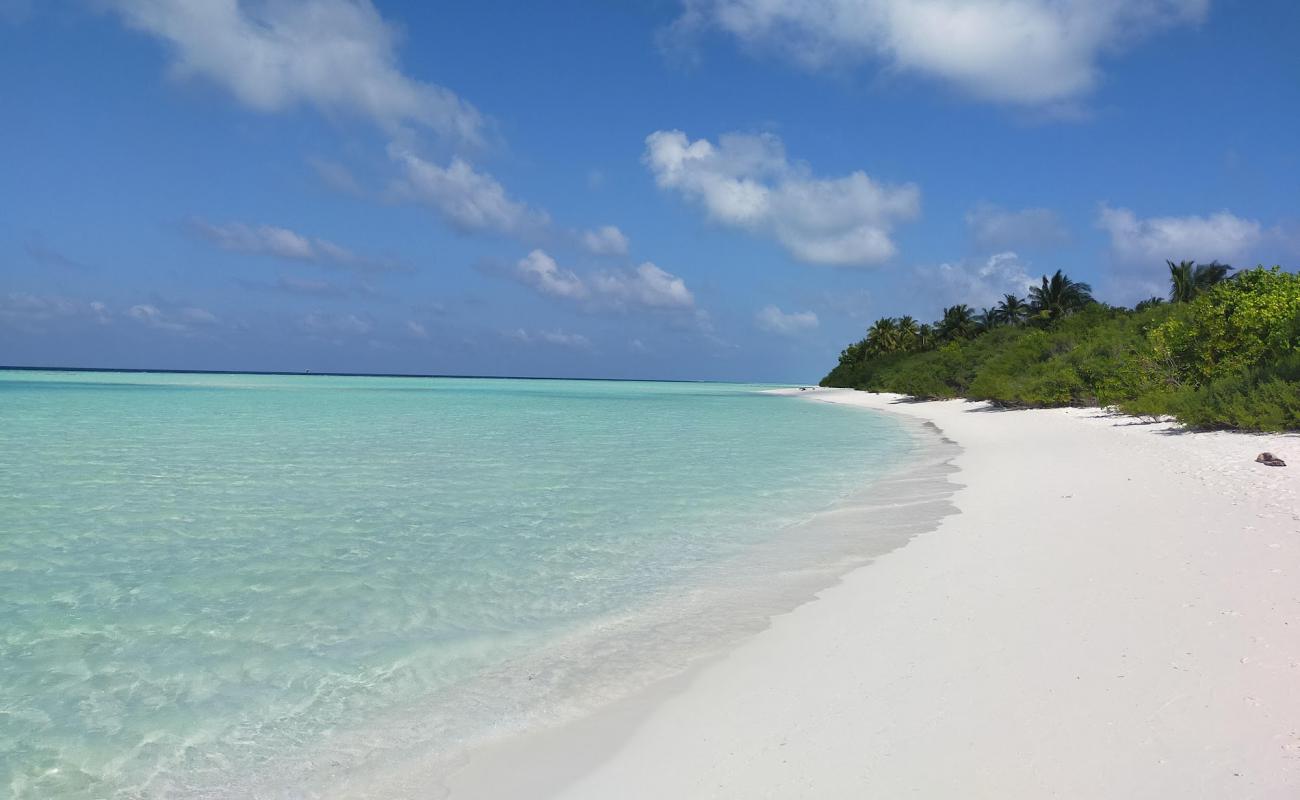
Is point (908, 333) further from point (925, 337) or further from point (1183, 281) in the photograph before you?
point (1183, 281)

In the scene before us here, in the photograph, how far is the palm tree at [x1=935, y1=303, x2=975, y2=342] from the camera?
88.9 m

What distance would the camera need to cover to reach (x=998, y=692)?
3.96m

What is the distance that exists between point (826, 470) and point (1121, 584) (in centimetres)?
1022

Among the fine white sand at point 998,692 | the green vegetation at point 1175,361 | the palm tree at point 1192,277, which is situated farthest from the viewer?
the palm tree at point 1192,277

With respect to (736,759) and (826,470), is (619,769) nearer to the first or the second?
(736,759)

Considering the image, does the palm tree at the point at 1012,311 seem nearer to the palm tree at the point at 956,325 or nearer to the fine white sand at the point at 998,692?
the palm tree at the point at 956,325

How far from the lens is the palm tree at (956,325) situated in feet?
292

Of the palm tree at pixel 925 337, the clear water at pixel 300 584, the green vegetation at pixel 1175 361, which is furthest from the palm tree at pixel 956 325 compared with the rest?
the clear water at pixel 300 584

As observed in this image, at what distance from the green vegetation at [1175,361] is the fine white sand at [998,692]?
12.5 meters

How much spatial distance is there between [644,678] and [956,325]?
9385 cm

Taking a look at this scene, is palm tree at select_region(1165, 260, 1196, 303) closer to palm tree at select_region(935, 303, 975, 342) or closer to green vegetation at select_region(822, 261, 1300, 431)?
green vegetation at select_region(822, 261, 1300, 431)

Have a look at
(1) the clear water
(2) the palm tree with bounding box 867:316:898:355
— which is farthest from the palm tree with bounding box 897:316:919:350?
(1) the clear water

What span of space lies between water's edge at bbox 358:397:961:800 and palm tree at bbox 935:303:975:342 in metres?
86.0

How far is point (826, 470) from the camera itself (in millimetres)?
15945
